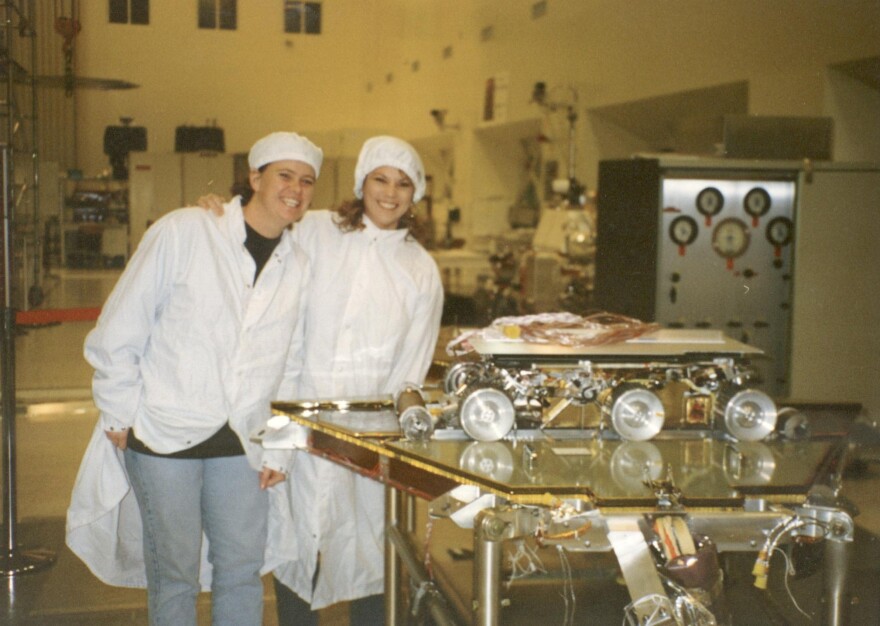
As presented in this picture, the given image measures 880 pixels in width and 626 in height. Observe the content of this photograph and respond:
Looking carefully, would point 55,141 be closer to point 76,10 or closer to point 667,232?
point 76,10

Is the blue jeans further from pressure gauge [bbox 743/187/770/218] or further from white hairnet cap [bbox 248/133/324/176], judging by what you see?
pressure gauge [bbox 743/187/770/218]

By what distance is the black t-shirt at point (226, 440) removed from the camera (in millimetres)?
2529

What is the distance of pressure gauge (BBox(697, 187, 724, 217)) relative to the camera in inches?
247

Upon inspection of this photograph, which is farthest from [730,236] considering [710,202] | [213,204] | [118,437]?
[118,437]

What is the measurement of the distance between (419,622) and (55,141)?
2880 millimetres

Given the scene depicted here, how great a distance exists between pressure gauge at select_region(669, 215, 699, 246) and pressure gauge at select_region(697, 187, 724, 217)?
9 centimetres

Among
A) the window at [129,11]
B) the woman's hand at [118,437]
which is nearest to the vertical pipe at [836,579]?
the woman's hand at [118,437]

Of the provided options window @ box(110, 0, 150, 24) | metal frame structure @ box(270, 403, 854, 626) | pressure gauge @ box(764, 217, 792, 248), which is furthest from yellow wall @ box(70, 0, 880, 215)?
metal frame structure @ box(270, 403, 854, 626)

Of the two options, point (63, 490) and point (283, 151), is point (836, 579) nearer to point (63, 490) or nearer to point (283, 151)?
point (283, 151)

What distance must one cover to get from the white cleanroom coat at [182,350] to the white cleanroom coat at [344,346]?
0.73 feet

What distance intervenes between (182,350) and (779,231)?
467cm

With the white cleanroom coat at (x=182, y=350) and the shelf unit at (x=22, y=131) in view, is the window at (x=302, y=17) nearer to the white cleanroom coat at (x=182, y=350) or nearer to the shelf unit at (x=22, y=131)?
the shelf unit at (x=22, y=131)

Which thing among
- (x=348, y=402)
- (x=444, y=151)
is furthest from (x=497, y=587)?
(x=444, y=151)

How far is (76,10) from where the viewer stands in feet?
14.9
